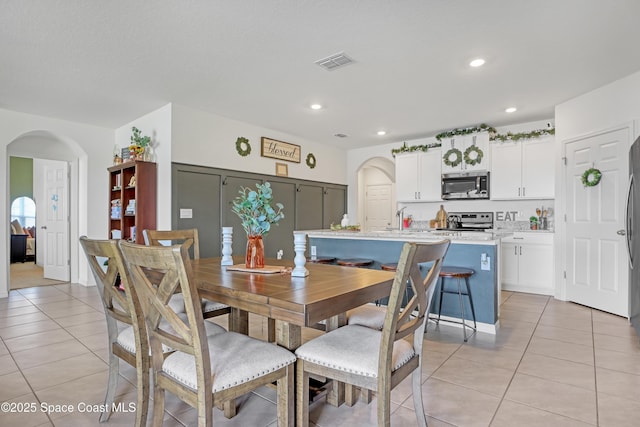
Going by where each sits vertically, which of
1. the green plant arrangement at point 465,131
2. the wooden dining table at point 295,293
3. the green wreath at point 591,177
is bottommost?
the wooden dining table at point 295,293

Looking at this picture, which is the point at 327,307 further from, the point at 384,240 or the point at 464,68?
the point at 464,68

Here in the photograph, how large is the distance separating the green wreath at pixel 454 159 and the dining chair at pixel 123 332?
17.4 feet

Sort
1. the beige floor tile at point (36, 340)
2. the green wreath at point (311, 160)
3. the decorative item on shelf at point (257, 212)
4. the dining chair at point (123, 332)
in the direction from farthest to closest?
the green wreath at point (311, 160) → the beige floor tile at point (36, 340) → the decorative item on shelf at point (257, 212) → the dining chair at point (123, 332)

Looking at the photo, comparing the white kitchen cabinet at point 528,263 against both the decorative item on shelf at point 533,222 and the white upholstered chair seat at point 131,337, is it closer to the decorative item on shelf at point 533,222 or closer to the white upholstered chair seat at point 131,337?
the decorative item on shelf at point 533,222

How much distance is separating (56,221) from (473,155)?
7136 millimetres

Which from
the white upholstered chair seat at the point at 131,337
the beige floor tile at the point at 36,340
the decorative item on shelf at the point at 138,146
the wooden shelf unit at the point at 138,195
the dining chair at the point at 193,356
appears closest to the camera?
the dining chair at the point at 193,356

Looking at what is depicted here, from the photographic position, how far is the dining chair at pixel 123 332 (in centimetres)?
163

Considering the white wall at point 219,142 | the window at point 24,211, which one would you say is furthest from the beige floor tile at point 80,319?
the window at point 24,211

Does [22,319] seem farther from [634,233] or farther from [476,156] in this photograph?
[476,156]

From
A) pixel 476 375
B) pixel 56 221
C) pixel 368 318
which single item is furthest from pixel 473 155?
pixel 56 221

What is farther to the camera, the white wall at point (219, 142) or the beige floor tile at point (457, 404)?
the white wall at point (219, 142)

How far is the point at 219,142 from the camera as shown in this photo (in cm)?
508

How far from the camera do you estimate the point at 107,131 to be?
5.75m

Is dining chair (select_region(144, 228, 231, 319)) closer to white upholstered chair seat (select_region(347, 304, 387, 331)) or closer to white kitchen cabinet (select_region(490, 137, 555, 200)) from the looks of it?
white upholstered chair seat (select_region(347, 304, 387, 331))
